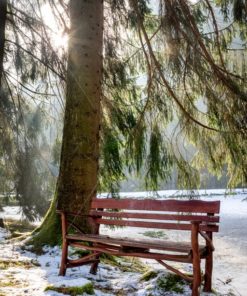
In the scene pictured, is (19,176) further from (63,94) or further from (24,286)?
(24,286)

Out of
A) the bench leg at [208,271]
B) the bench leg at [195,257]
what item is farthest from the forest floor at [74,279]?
the bench leg at [195,257]

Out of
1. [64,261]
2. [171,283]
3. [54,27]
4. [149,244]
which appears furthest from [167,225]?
[54,27]

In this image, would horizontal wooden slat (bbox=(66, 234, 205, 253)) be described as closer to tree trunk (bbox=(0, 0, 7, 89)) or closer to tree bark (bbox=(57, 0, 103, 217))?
tree bark (bbox=(57, 0, 103, 217))

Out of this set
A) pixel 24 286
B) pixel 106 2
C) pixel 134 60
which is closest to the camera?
pixel 24 286

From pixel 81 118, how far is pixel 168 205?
1.95m

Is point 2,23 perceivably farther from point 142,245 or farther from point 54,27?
point 142,245

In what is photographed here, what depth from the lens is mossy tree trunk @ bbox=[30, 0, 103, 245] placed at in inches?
191

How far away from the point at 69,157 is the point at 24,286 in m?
1.85

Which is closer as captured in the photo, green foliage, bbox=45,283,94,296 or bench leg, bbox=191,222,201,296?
bench leg, bbox=191,222,201,296

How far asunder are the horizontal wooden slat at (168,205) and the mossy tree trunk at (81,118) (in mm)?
796

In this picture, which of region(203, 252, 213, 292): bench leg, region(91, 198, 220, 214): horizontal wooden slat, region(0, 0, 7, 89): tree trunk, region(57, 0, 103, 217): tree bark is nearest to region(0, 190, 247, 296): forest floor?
region(203, 252, 213, 292): bench leg

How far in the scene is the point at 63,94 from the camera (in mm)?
6262

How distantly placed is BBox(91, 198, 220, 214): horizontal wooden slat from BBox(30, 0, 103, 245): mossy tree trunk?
2.61ft


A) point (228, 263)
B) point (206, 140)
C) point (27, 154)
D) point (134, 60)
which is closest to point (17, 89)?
point (27, 154)
